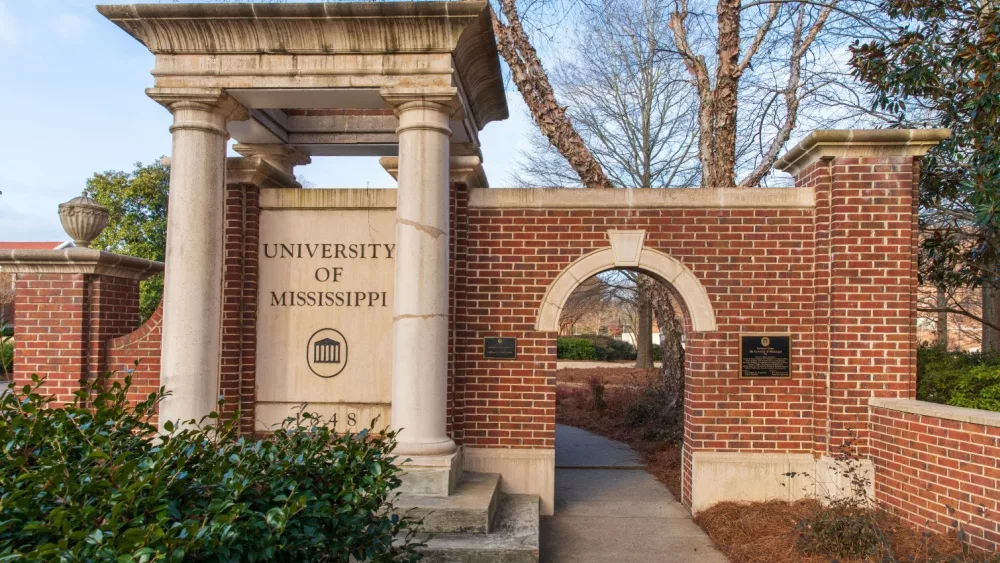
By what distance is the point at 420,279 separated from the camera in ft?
19.0

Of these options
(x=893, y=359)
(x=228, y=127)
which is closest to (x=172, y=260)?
(x=228, y=127)

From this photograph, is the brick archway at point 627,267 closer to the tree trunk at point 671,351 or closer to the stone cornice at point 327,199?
the stone cornice at point 327,199

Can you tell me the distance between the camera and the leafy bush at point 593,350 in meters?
30.5

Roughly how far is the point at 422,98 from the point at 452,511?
340 cm

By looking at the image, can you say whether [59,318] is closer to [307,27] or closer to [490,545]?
[307,27]

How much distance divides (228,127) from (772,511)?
21.0 ft

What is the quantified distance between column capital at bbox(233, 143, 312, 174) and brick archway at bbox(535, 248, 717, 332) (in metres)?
3.41

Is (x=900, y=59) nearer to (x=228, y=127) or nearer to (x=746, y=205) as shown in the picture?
(x=746, y=205)

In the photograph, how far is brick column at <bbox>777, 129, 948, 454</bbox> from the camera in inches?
246

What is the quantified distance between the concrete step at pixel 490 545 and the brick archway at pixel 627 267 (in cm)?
199

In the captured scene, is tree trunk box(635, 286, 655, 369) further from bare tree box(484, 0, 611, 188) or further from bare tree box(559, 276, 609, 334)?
bare tree box(484, 0, 611, 188)

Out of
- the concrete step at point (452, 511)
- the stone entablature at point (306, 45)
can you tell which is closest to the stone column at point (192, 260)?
the stone entablature at point (306, 45)

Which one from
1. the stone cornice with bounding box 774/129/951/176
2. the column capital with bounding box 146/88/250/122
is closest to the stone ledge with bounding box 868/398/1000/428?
the stone cornice with bounding box 774/129/951/176

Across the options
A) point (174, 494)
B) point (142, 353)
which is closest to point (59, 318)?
point (142, 353)
